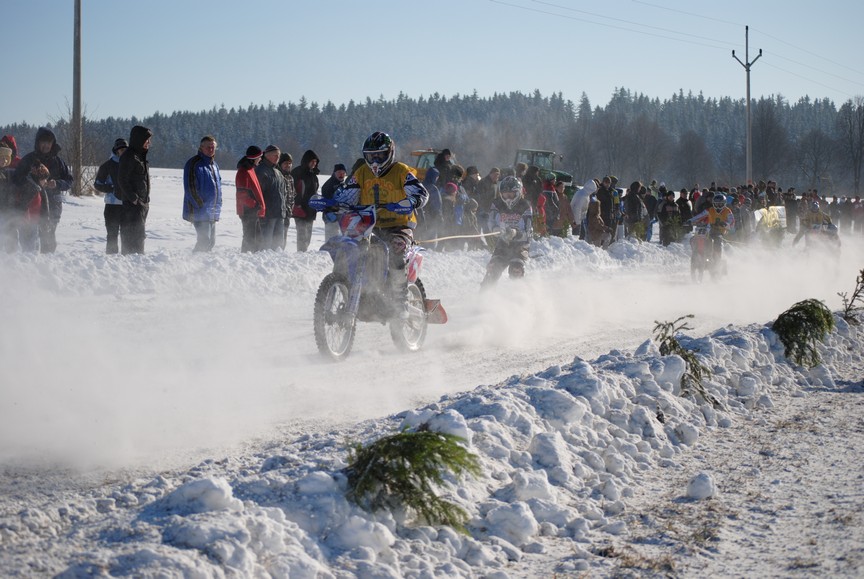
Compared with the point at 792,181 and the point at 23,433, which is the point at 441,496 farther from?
the point at 792,181

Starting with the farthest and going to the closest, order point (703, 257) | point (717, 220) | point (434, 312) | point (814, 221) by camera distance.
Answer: point (814, 221)
point (717, 220)
point (703, 257)
point (434, 312)

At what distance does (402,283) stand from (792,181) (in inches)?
5266

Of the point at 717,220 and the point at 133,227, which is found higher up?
the point at 717,220

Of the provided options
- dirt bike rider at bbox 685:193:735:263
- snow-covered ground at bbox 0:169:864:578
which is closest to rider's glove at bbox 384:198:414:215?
snow-covered ground at bbox 0:169:864:578

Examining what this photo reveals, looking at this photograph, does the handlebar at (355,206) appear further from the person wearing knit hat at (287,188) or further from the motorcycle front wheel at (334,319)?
the person wearing knit hat at (287,188)

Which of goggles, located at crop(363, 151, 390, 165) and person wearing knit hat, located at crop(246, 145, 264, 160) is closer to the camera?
goggles, located at crop(363, 151, 390, 165)

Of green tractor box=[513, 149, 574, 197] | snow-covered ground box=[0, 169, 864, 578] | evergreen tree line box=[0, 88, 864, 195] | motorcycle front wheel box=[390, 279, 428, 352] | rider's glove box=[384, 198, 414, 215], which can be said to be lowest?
snow-covered ground box=[0, 169, 864, 578]

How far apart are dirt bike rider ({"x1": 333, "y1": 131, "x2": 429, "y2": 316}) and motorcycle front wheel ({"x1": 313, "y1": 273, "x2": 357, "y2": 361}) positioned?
2.22ft

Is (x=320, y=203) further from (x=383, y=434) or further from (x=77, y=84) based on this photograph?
(x=77, y=84)

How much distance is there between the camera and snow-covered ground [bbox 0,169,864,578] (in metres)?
3.73

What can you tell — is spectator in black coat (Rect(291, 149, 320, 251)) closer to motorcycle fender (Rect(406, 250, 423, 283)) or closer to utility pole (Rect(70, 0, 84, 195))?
motorcycle fender (Rect(406, 250, 423, 283))

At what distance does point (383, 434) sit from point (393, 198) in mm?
4855

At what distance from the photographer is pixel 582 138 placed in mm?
133000

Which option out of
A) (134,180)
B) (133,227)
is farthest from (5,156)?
(133,227)
